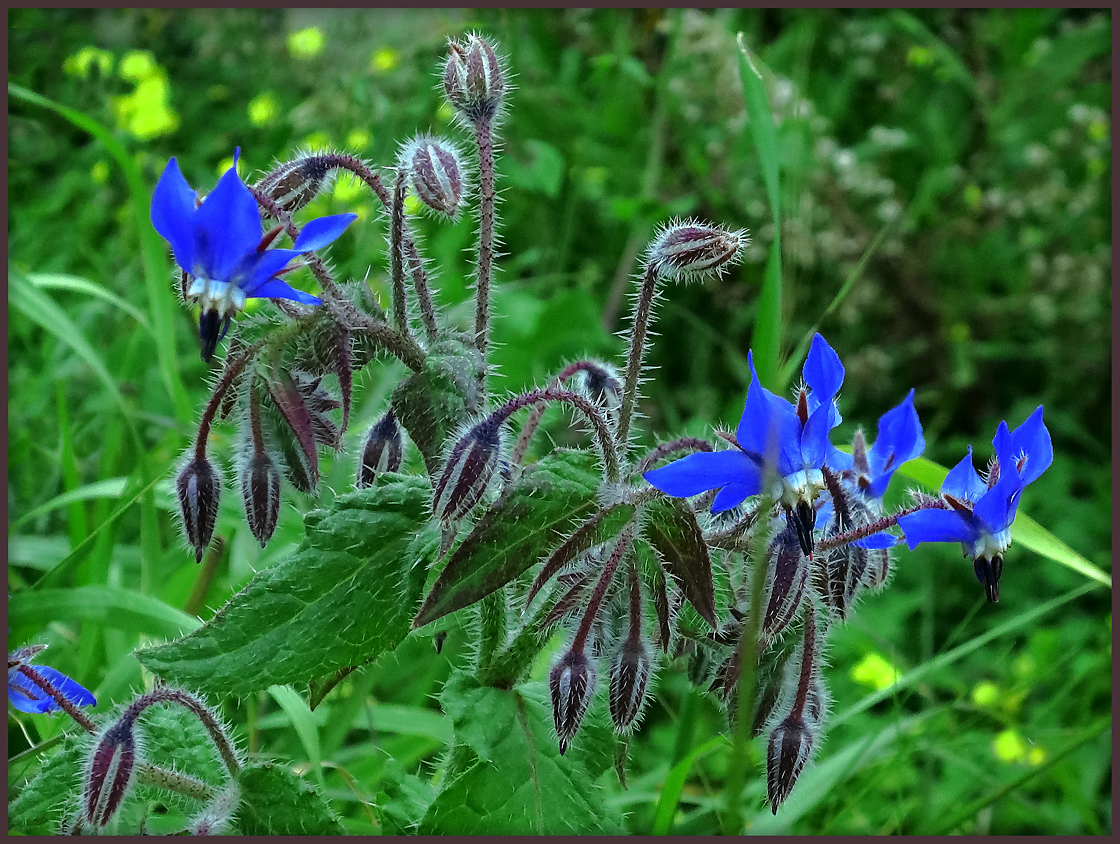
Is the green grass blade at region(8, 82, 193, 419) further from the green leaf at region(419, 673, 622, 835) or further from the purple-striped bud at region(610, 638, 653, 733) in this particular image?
the purple-striped bud at region(610, 638, 653, 733)

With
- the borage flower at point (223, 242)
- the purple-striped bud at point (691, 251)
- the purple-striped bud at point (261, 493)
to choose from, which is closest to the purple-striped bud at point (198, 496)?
the purple-striped bud at point (261, 493)

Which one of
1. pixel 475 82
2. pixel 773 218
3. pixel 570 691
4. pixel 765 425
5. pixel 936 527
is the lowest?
pixel 570 691

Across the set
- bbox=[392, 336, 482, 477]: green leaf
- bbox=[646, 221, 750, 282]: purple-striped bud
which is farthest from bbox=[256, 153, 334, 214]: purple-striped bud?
bbox=[646, 221, 750, 282]: purple-striped bud

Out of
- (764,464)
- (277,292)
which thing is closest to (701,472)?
(764,464)

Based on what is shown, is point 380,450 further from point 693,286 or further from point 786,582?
point 693,286

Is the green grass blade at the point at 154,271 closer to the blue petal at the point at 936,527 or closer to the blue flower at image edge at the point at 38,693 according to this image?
the blue flower at image edge at the point at 38,693

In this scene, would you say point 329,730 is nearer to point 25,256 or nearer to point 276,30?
point 25,256
